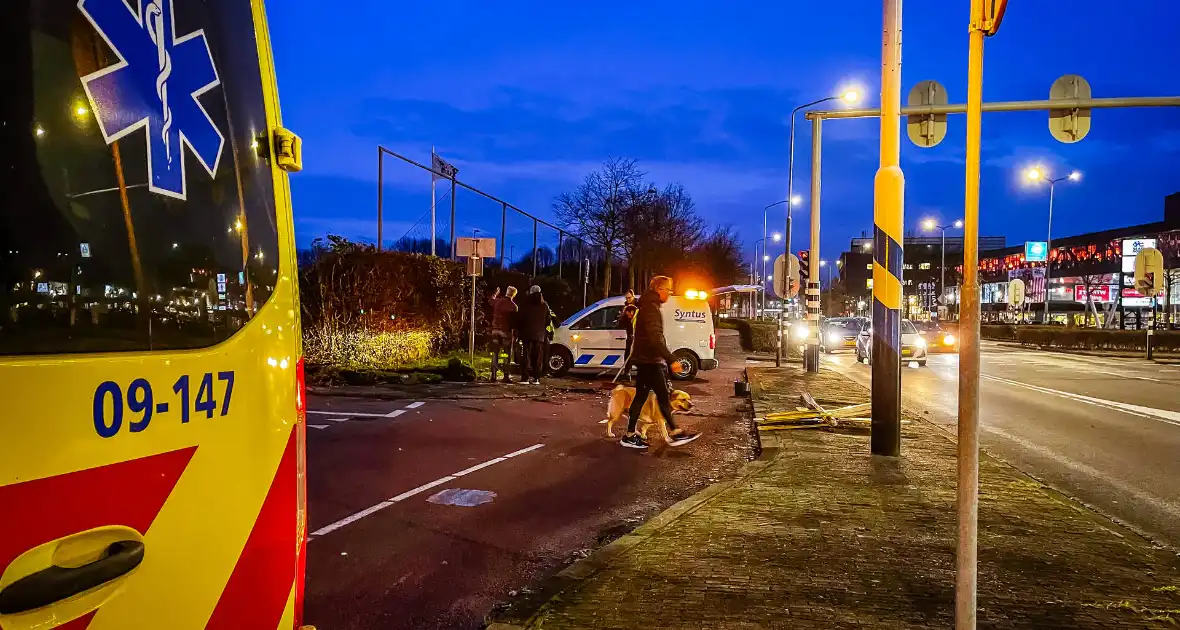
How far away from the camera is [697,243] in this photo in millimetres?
53750

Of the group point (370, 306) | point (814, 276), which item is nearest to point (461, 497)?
point (370, 306)

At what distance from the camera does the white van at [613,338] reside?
685 inches

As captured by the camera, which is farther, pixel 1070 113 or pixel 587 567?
pixel 1070 113

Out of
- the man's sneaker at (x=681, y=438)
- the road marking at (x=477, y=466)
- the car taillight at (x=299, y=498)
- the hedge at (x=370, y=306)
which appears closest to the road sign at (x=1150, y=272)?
the hedge at (x=370, y=306)

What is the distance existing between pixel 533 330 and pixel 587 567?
10502 millimetres

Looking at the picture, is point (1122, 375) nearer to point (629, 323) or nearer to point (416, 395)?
point (629, 323)

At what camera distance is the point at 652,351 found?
855 centimetres

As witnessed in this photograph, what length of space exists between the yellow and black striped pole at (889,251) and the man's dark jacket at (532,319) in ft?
25.9

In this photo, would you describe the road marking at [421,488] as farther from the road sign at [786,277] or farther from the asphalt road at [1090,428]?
the road sign at [786,277]

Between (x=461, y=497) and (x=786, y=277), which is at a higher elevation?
(x=786, y=277)

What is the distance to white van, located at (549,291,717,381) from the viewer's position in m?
17.4

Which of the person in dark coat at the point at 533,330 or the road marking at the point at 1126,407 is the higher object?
the person in dark coat at the point at 533,330

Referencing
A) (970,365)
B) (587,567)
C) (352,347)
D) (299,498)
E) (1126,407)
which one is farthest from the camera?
(352,347)

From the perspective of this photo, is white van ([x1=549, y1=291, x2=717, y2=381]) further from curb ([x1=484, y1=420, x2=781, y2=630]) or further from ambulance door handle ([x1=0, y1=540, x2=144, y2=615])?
ambulance door handle ([x1=0, y1=540, x2=144, y2=615])
